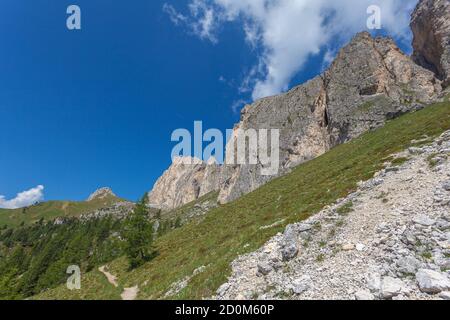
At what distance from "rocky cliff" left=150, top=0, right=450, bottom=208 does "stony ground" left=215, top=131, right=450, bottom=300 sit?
66.1 m

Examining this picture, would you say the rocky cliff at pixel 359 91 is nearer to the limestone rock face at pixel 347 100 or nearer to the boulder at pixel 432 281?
the limestone rock face at pixel 347 100

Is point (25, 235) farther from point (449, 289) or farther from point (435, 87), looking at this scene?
point (435, 87)

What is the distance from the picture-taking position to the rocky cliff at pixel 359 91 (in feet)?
268

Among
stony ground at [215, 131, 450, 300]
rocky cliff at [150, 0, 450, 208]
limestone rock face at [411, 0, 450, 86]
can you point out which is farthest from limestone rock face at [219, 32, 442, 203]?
stony ground at [215, 131, 450, 300]

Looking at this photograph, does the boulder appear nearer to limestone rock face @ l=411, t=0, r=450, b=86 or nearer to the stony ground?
the stony ground

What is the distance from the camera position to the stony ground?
332 inches

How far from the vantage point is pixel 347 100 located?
8775cm

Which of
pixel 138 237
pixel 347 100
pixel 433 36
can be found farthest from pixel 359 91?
Answer: pixel 138 237

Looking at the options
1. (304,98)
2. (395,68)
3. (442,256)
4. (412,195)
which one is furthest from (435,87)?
(442,256)

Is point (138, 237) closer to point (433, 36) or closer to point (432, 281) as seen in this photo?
point (432, 281)

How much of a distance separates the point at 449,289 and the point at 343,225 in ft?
21.2

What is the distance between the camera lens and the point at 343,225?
1373cm

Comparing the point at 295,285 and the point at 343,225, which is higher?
the point at 343,225

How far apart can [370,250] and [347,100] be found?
88.6m
